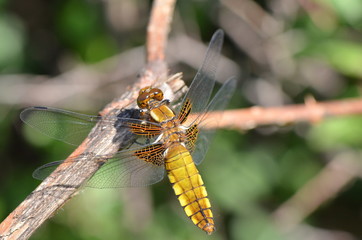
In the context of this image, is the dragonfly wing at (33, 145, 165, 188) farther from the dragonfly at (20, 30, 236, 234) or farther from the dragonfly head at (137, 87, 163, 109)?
the dragonfly head at (137, 87, 163, 109)

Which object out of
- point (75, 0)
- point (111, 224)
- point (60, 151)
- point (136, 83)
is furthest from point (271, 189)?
point (75, 0)

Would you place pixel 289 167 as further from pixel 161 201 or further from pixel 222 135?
pixel 161 201

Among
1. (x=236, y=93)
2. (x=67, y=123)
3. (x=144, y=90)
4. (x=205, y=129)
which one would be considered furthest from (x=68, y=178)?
(x=236, y=93)

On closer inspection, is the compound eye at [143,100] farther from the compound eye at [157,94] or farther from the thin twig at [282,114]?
the thin twig at [282,114]

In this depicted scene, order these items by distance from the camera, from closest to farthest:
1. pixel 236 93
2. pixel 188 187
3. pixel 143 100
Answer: pixel 143 100
pixel 188 187
pixel 236 93

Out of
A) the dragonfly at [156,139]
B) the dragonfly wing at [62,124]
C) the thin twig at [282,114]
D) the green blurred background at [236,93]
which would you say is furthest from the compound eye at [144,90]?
the green blurred background at [236,93]

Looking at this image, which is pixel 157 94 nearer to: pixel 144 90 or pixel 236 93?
pixel 144 90

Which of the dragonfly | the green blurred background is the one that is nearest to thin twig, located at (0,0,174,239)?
the dragonfly
